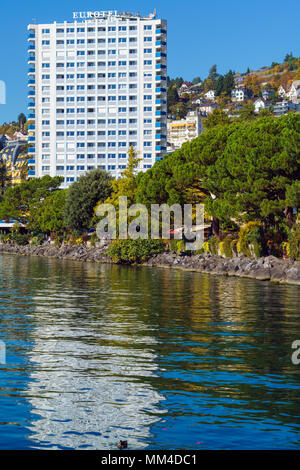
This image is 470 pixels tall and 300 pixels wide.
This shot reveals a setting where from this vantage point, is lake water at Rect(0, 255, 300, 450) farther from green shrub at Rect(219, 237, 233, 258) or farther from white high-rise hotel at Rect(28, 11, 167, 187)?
white high-rise hotel at Rect(28, 11, 167, 187)

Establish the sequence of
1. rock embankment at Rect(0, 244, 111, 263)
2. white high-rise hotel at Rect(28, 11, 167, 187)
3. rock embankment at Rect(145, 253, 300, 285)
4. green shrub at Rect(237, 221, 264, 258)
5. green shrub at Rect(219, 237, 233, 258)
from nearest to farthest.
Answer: rock embankment at Rect(145, 253, 300, 285), green shrub at Rect(237, 221, 264, 258), green shrub at Rect(219, 237, 233, 258), rock embankment at Rect(0, 244, 111, 263), white high-rise hotel at Rect(28, 11, 167, 187)

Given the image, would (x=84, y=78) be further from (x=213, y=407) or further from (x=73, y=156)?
(x=213, y=407)

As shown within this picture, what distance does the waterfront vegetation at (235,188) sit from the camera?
5484cm

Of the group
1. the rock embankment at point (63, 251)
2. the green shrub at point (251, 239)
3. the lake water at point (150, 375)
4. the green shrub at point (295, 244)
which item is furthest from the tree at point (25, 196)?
the lake water at point (150, 375)

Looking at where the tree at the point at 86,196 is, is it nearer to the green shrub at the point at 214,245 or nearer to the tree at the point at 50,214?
the tree at the point at 50,214

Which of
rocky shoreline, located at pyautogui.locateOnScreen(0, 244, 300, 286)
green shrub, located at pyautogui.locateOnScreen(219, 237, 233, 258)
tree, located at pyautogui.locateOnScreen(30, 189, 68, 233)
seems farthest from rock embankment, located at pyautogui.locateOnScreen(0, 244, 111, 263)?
green shrub, located at pyautogui.locateOnScreen(219, 237, 233, 258)

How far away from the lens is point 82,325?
27547 mm

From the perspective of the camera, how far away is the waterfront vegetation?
54844mm

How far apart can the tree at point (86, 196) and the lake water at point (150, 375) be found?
60829 millimetres

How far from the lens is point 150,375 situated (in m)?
18.3

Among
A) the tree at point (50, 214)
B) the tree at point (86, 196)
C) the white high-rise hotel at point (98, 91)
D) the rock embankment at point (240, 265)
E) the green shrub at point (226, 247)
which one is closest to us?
the rock embankment at point (240, 265)

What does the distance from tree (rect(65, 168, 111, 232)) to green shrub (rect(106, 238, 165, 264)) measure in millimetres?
20345

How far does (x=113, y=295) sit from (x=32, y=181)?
291ft

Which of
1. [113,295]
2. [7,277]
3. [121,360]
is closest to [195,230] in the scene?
[7,277]
